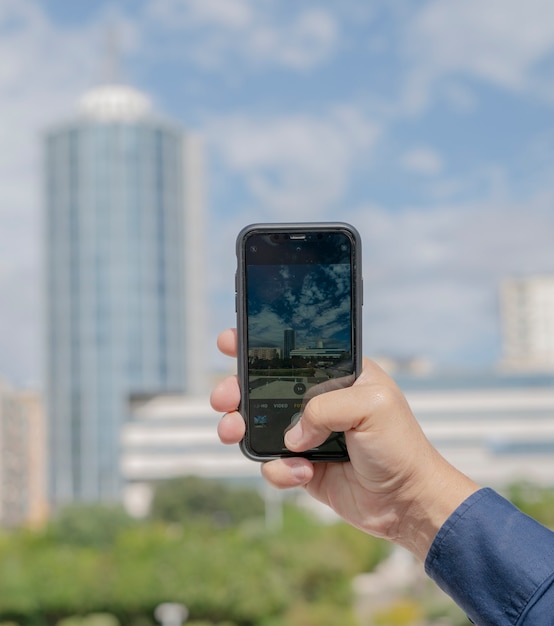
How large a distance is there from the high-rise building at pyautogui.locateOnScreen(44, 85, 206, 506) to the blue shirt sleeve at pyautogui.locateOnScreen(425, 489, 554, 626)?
175 ft

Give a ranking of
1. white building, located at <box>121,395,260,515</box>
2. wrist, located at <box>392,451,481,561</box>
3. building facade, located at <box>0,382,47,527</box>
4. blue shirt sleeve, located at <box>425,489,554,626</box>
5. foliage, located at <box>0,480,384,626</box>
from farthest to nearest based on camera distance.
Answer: building facade, located at <box>0,382,47,527</box>, white building, located at <box>121,395,260,515</box>, foliage, located at <box>0,480,384,626</box>, wrist, located at <box>392,451,481,561</box>, blue shirt sleeve, located at <box>425,489,554,626</box>

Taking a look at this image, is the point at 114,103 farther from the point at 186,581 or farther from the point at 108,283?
the point at 186,581

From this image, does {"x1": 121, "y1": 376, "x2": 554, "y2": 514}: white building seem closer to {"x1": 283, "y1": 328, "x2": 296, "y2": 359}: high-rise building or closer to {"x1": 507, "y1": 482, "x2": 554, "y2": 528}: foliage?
{"x1": 507, "y1": 482, "x2": 554, "y2": 528}: foliage

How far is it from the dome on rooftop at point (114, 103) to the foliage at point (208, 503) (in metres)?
22.1

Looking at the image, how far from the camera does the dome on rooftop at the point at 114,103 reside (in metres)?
56.2

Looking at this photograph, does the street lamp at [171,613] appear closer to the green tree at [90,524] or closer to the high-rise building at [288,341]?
the green tree at [90,524]

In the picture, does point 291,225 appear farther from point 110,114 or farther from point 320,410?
point 110,114

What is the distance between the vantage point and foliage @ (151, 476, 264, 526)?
44.0 m

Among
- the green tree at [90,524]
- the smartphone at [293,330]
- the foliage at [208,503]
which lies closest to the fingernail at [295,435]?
the smartphone at [293,330]

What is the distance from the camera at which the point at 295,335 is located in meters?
1.51

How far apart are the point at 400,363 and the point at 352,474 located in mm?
67522

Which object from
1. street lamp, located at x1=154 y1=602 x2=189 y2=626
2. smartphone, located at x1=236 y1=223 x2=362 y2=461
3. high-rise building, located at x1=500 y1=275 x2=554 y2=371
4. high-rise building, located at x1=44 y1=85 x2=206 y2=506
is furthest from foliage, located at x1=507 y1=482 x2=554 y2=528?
high-rise building, located at x1=500 y1=275 x2=554 y2=371

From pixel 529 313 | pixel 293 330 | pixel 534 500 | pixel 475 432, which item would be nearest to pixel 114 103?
pixel 475 432

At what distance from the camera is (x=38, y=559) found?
25016 mm
